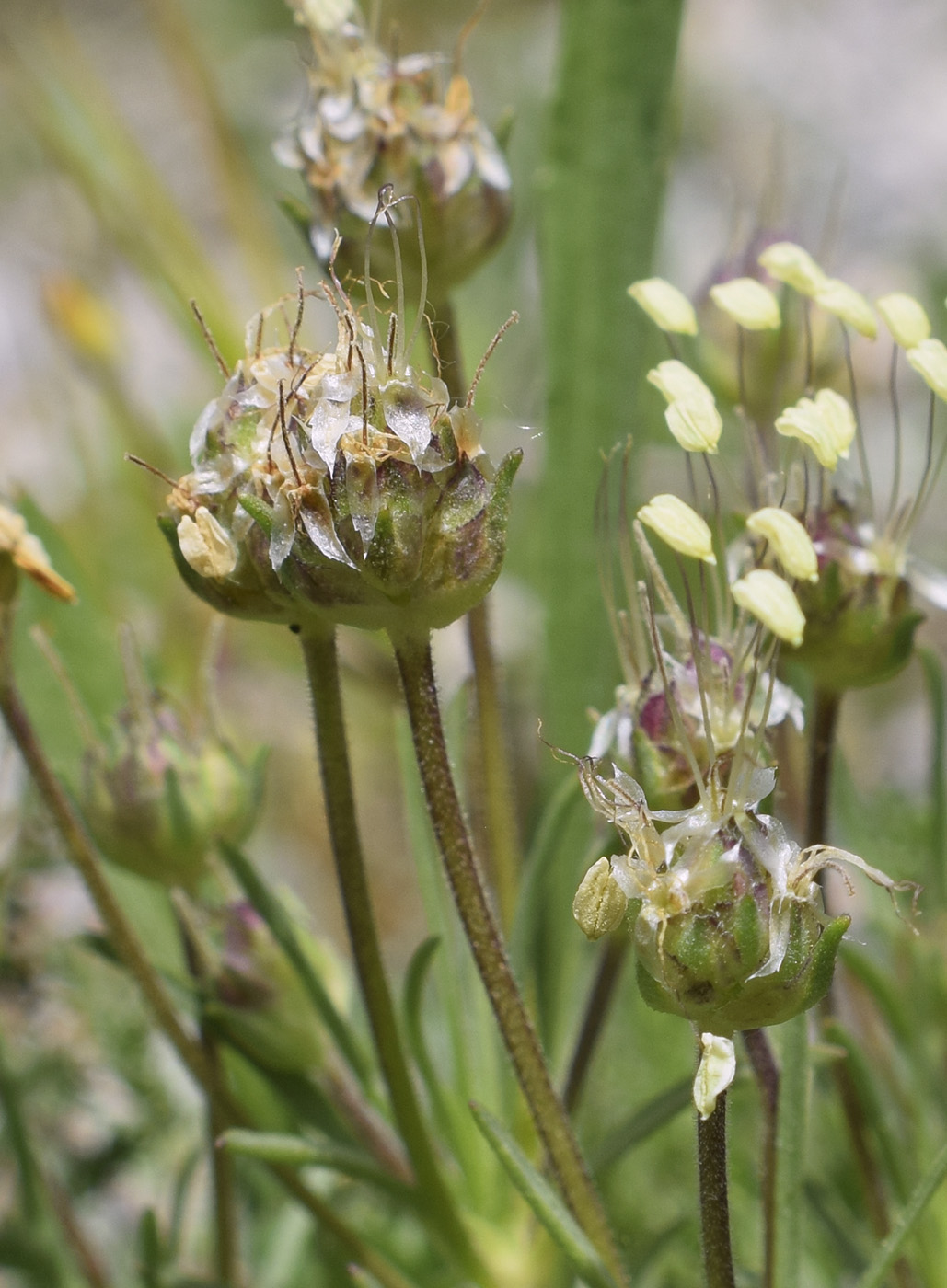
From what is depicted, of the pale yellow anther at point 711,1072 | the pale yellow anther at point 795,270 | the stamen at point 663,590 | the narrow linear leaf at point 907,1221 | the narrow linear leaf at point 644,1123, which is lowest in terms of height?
the narrow linear leaf at point 644,1123

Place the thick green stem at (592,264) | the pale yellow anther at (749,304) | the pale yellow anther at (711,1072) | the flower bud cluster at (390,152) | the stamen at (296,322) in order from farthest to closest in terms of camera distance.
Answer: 1. the thick green stem at (592,264)
2. the flower bud cluster at (390,152)
3. the pale yellow anther at (749,304)
4. the stamen at (296,322)
5. the pale yellow anther at (711,1072)

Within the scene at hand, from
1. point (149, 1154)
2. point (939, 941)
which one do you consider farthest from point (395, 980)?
point (939, 941)

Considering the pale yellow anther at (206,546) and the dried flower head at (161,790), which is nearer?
the pale yellow anther at (206,546)

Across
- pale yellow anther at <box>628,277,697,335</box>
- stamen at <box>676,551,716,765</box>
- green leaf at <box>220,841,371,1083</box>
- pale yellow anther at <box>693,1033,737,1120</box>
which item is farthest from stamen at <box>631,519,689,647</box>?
green leaf at <box>220,841,371,1083</box>

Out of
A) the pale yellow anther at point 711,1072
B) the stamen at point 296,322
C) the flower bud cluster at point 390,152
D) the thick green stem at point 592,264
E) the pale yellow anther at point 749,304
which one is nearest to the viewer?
the pale yellow anther at point 711,1072

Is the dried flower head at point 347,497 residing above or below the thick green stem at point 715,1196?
above

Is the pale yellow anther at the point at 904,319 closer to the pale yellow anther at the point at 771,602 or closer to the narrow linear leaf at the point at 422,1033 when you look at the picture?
the pale yellow anther at the point at 771,602

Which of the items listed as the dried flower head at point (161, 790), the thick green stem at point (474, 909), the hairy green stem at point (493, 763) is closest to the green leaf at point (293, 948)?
the dried flower head at point (161, 790)
